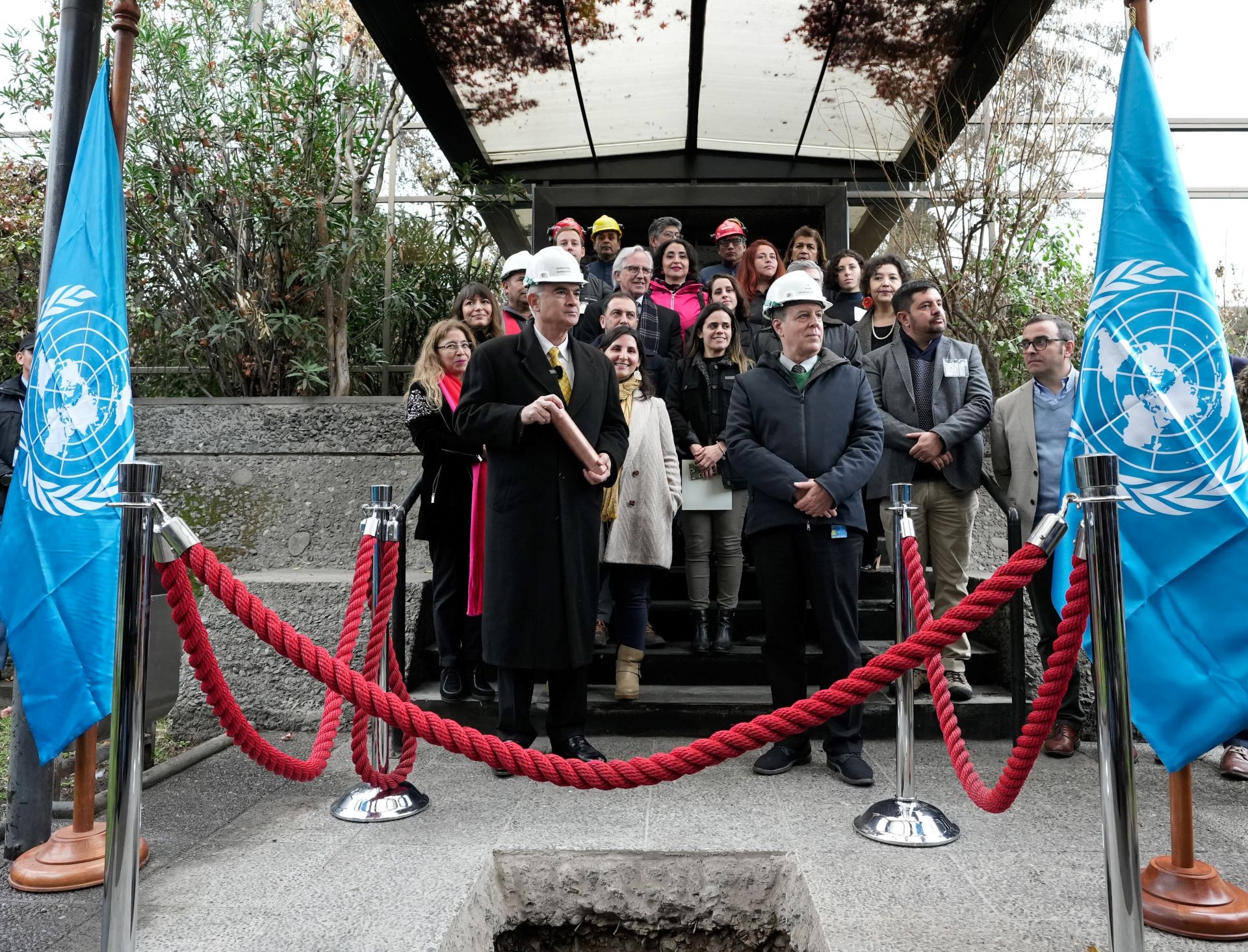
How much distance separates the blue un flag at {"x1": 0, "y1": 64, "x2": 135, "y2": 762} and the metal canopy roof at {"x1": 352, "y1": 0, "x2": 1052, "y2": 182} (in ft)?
12.7

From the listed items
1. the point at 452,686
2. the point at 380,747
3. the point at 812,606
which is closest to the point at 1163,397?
the point at 812,606

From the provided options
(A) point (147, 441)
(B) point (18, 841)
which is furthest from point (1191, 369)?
(A) point (147, 441)

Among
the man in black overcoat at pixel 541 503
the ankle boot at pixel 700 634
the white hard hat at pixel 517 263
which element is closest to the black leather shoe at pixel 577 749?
the man in black overcoat at pixel 541 503

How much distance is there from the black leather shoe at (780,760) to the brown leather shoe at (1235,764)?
5.81ft

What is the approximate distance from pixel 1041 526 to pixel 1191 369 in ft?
2.88

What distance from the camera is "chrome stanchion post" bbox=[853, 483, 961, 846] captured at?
3105 millimetres

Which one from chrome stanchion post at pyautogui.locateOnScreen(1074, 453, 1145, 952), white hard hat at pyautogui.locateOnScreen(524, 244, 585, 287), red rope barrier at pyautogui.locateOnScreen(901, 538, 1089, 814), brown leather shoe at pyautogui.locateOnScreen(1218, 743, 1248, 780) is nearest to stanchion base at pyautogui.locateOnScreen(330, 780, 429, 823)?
red rope barrier at pyautogui.locateOnScreen(901, 538, 1089, 814)

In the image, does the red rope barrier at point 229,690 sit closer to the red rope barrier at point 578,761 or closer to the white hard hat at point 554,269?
the red rope barrier at point 578,761

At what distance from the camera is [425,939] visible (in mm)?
2348

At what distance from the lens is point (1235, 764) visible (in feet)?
12.8

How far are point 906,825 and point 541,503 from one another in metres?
1.81

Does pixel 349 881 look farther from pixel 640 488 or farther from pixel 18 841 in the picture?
pixel 640 488

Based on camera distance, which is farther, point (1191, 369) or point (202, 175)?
point (202, 175)

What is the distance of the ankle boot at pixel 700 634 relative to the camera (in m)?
4.88
